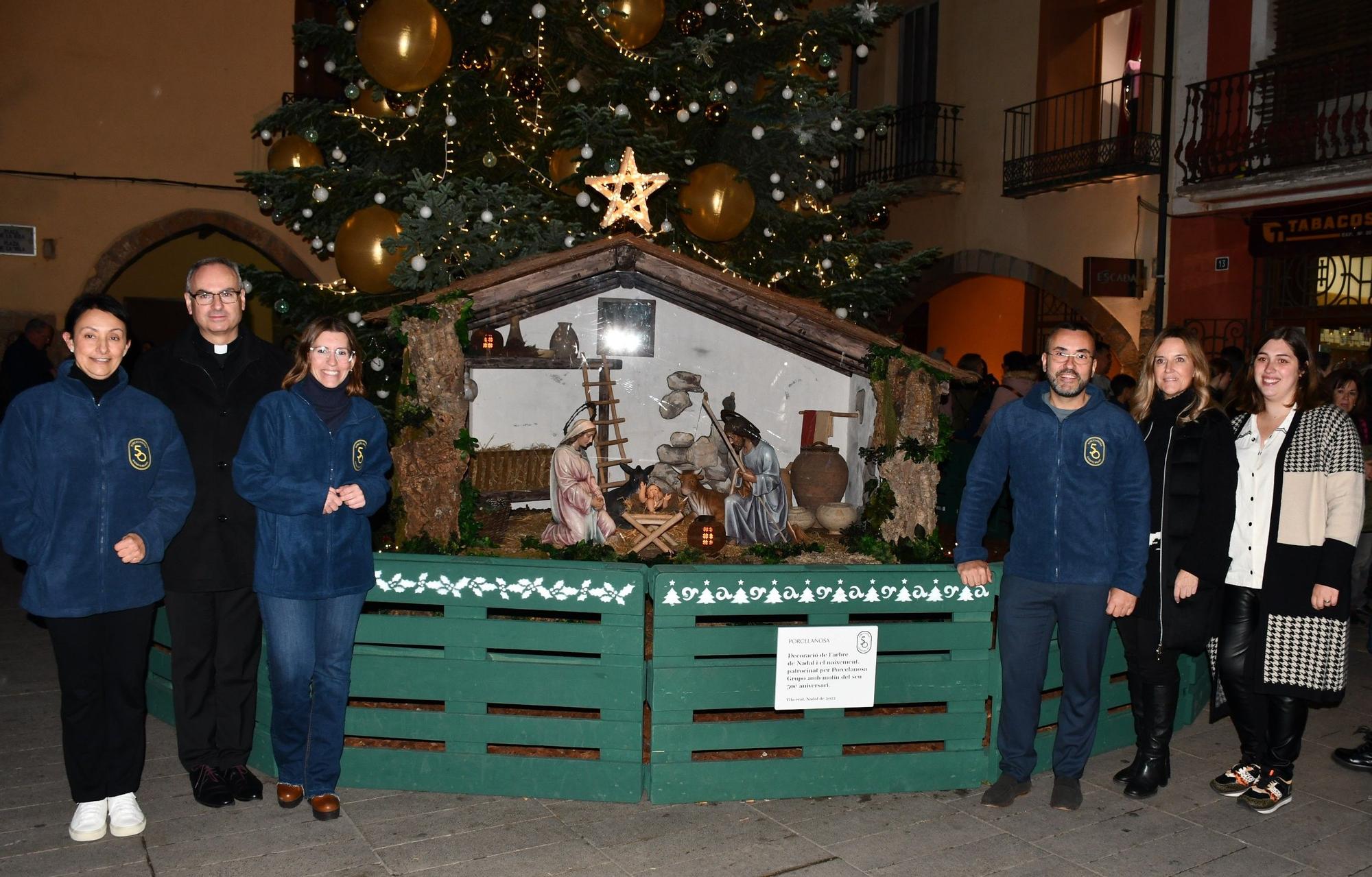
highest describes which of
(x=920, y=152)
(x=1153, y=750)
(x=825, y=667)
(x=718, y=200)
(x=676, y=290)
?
(x=920, y=152)

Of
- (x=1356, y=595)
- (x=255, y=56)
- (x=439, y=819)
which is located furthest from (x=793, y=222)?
(x=255, y=56)

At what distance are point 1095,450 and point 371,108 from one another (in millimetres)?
7367

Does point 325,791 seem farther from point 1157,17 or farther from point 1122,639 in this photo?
point 1157,17

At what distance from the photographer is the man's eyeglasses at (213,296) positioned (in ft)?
15.4

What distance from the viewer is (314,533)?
14.9ft

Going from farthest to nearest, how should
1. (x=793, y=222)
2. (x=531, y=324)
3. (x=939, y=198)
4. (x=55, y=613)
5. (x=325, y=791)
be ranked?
(x=939, y=198) → (x=793, y=222) → (x=531, y=324) → (x=325, y=791) → (x=55, y=613)

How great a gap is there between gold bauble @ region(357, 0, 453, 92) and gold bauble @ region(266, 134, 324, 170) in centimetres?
161

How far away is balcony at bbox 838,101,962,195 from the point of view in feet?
55.7

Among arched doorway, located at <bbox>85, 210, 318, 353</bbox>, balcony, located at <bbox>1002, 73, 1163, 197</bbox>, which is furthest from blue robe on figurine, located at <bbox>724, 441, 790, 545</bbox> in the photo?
arched doorway, located at <bbox>85, 210, 318, 353</bbox>

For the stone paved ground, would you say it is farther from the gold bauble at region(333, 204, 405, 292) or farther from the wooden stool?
the gold bauble at region(333, 204, 405, 292)

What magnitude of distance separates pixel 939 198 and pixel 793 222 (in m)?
7.85

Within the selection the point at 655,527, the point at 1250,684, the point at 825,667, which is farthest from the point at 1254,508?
the point at 655,527

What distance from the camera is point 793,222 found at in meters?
10.4

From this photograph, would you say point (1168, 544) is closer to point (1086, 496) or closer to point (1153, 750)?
point (1086, 496)
